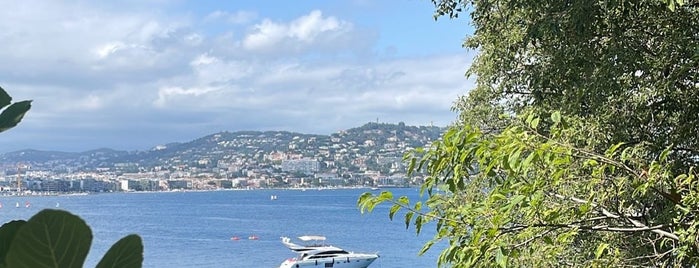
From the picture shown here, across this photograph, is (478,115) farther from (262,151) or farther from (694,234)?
(262,151)

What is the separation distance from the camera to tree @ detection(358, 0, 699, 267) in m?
2.73

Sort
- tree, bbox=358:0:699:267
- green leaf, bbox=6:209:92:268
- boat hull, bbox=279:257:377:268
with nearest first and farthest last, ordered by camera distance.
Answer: green leaf, bbox=6:209:92:268, tree, bbox=358:0:699:267, boat hull, bbox=279:257:377:268

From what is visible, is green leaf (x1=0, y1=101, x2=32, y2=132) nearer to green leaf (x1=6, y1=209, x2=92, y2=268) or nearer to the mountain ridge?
green leaf (x1=6, y1=209, x2=92, y2=268)

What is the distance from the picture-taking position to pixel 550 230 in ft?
9.87

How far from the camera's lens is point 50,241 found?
29cm

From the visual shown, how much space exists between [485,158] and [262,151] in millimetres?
121061

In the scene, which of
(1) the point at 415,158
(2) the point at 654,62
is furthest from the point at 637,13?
(1) the point at 415,158

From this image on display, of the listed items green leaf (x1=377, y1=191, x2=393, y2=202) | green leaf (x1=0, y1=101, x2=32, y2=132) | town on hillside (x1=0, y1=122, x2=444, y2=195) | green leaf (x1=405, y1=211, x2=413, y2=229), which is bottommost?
green leaf (x1=405, y1=211, x2=413, y2=229)

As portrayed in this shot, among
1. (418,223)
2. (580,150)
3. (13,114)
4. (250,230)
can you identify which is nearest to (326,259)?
(250,230)

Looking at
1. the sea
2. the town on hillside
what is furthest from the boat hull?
the town on hillside

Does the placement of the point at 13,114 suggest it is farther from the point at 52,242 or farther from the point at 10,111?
the point at 52,242

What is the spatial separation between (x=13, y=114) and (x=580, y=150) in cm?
251

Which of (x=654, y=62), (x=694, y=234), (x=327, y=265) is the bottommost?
(x=327, y=265)

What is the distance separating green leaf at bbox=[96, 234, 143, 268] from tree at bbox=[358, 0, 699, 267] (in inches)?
86.7
